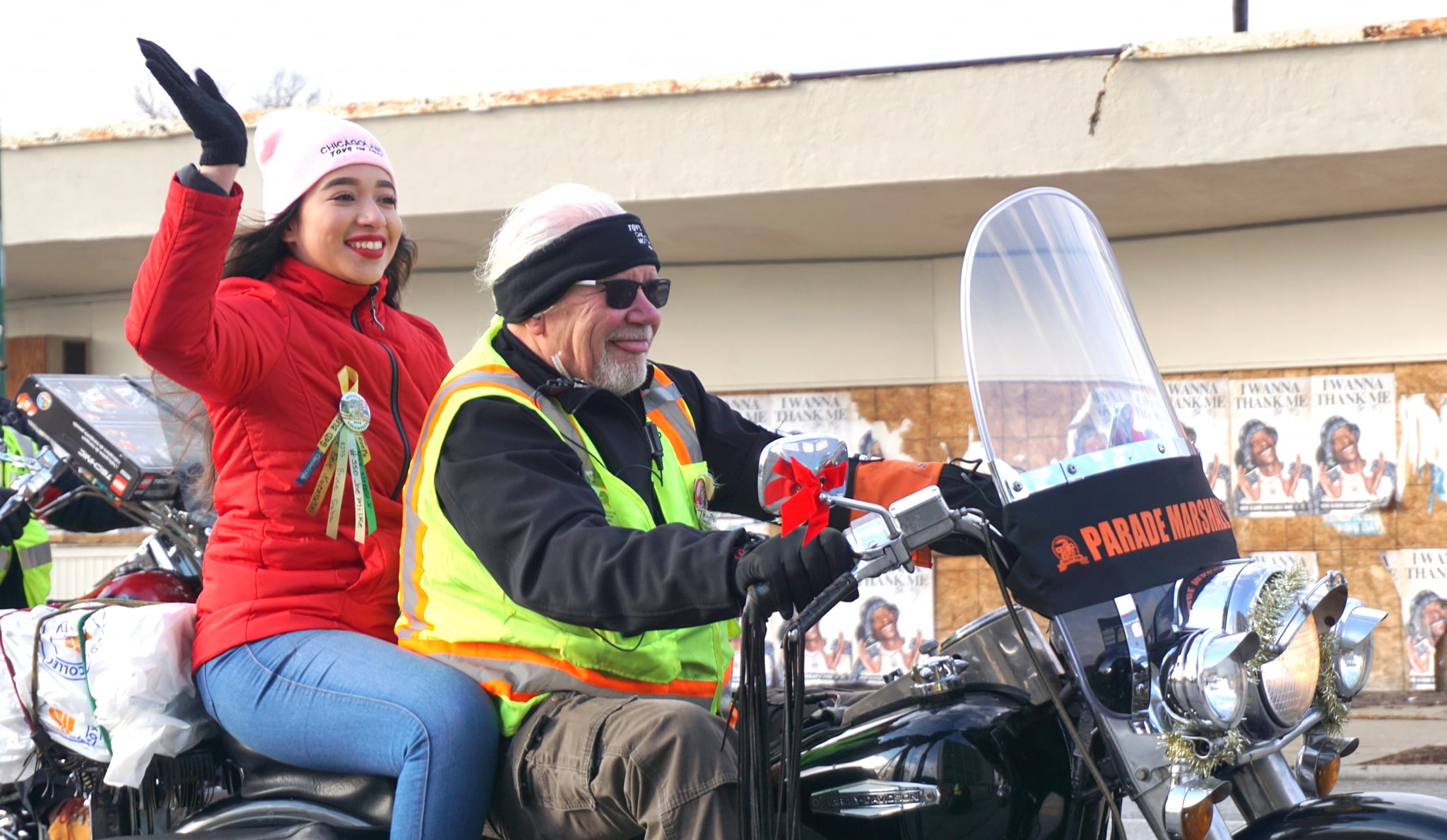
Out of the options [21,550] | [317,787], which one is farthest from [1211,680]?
[21,550]

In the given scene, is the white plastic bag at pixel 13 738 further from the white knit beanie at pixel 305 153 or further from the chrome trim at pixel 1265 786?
the chrome trim at pixel 1265 786

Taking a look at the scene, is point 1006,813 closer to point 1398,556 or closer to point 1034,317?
point 1034,317

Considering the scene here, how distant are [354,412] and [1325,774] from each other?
6.24 feet

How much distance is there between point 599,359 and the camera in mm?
2600

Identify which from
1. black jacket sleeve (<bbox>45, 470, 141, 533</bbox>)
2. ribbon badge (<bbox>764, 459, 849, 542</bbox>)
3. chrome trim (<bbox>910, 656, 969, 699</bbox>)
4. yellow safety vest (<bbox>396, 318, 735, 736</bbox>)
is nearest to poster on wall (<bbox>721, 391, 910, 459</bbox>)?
black jacket sleeve (<bbox>45, 470, 141, 533</bbox>)

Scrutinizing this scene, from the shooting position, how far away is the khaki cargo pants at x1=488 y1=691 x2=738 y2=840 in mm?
2051

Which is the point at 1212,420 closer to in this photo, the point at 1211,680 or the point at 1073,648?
the point at 1073,648

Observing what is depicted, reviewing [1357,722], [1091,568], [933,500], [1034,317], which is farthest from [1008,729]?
[1357,722]

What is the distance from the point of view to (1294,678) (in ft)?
6.48

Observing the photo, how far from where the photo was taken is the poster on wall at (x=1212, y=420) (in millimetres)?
9422

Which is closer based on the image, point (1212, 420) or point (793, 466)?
point (793, 466)

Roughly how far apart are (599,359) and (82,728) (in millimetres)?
1241

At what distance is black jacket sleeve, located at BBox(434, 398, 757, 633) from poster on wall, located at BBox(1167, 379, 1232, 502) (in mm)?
7829

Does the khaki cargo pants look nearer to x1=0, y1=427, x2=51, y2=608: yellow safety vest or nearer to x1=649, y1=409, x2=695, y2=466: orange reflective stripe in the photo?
x1=649, y1=409, x2=695, y2=466: orange reflective stripe
